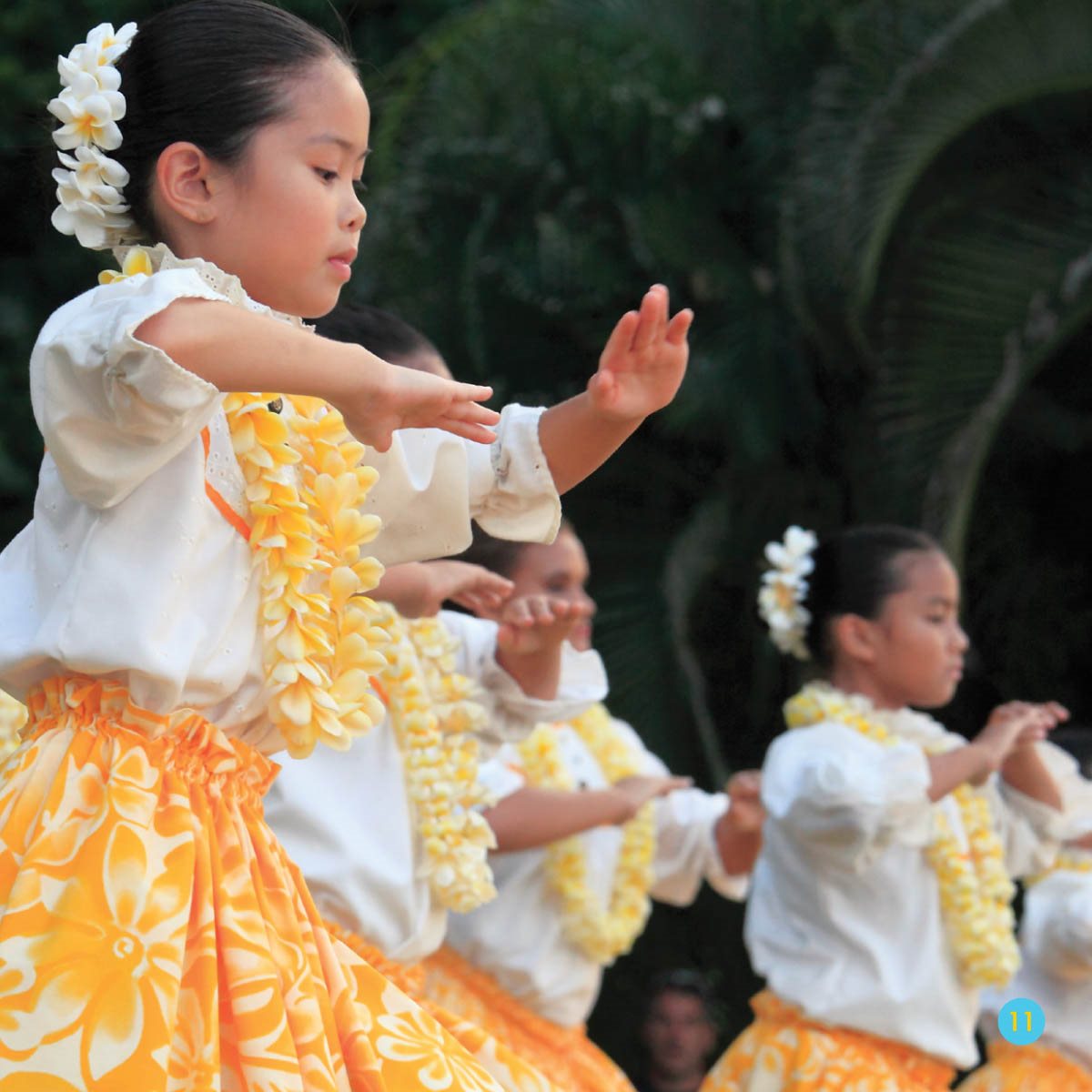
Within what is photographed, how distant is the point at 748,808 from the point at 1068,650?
3.24 meters

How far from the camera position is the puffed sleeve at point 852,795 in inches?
165

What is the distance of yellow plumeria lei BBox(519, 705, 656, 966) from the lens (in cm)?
432

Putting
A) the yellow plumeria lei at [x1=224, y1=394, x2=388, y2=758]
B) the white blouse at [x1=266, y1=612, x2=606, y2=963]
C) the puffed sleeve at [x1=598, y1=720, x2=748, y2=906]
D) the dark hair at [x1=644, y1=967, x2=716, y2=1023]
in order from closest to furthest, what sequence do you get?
the yellow plumeria lei at [x1=224, y1=394, x2=388, y2=758] → the white blouse at [x1=266, y1=612, x2=606, y2=963] → the puffed sleeve at [x1=598, y1=720, x2=748, y2=906] → the dark hair at [x1=644, y1=967, x2=716, y2=1023]

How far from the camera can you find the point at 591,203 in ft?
23.7

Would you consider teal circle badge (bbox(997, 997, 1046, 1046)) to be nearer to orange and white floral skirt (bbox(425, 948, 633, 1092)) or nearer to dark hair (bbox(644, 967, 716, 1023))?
orange and white floral skirt (bbox(425, 948, 633, 1092))

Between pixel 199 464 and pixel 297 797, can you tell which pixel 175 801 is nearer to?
pixel 199 464

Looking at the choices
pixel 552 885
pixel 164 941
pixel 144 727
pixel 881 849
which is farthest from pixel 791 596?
pixel 164 941

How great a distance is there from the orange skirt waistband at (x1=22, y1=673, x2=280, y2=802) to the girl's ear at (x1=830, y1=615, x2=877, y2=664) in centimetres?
264

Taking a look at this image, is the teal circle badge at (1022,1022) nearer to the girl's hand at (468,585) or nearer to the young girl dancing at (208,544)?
the girl's hand at (468,585)

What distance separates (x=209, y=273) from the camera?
2.21 metres

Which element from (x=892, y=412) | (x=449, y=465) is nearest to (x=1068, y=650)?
(x=892, y=412)

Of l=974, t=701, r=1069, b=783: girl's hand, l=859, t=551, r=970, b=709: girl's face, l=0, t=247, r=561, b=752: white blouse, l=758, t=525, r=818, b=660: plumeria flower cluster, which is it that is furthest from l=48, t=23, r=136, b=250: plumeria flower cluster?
l=758, t=525, r=818, b=660: plumeria flower cluster

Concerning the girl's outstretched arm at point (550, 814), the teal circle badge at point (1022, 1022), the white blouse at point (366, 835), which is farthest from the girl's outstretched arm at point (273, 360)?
the teal circle badge at point (1022, 1022)

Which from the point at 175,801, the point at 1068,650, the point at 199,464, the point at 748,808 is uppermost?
the point at 199,464
